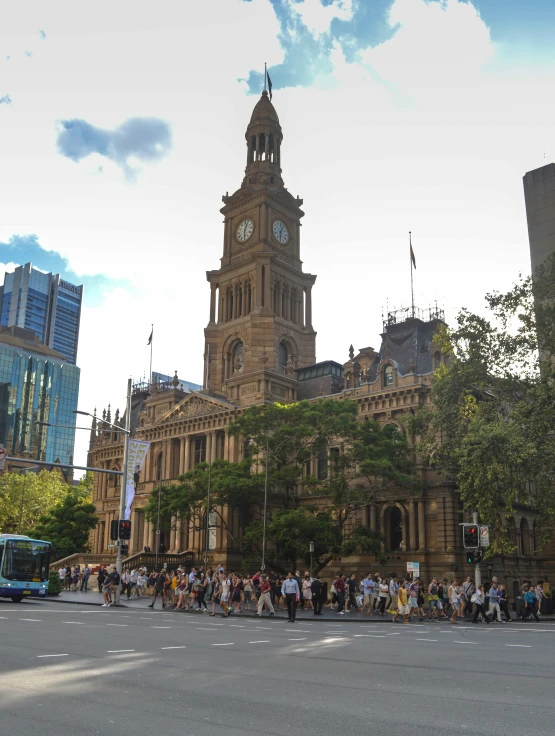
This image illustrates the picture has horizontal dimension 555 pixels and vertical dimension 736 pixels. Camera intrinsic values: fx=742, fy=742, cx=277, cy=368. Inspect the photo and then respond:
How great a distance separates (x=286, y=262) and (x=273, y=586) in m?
46.8

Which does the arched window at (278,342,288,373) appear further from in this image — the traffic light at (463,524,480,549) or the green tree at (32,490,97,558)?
the traffic light at (463,524,480,549)

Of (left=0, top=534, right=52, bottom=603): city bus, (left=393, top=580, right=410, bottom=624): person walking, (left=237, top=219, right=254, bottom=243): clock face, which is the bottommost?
(left=393, top=580, right=410, bottom=624): person walking

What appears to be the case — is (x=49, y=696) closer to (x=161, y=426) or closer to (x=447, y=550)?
(x=447, y=550)

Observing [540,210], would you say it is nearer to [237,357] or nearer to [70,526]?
[237,357]

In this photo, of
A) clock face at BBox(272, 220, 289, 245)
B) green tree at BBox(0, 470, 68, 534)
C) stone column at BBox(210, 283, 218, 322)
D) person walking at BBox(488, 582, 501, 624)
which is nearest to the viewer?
person walking at BBox(488, 582, 501, 624)

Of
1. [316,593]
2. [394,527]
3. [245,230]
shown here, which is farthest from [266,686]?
[245,230]

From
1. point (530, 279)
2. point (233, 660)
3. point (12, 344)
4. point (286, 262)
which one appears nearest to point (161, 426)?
point (286, 262)

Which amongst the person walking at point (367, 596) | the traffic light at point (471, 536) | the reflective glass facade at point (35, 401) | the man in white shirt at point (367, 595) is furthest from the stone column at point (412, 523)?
the reflective glass facade at point (35, 401)

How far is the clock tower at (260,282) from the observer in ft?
238

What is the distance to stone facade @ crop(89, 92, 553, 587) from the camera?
52656 millimetres

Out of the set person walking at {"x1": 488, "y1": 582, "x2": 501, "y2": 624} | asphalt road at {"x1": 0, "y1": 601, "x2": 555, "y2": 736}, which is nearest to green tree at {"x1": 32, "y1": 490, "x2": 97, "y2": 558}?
person walking at {"x1": 488, "y1": 582, "x2": 501, "y2": 624}

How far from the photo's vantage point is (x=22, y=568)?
→ 1334 inches

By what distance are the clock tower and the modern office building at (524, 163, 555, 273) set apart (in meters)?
23.1

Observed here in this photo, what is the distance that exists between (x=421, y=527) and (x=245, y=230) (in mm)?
40064
